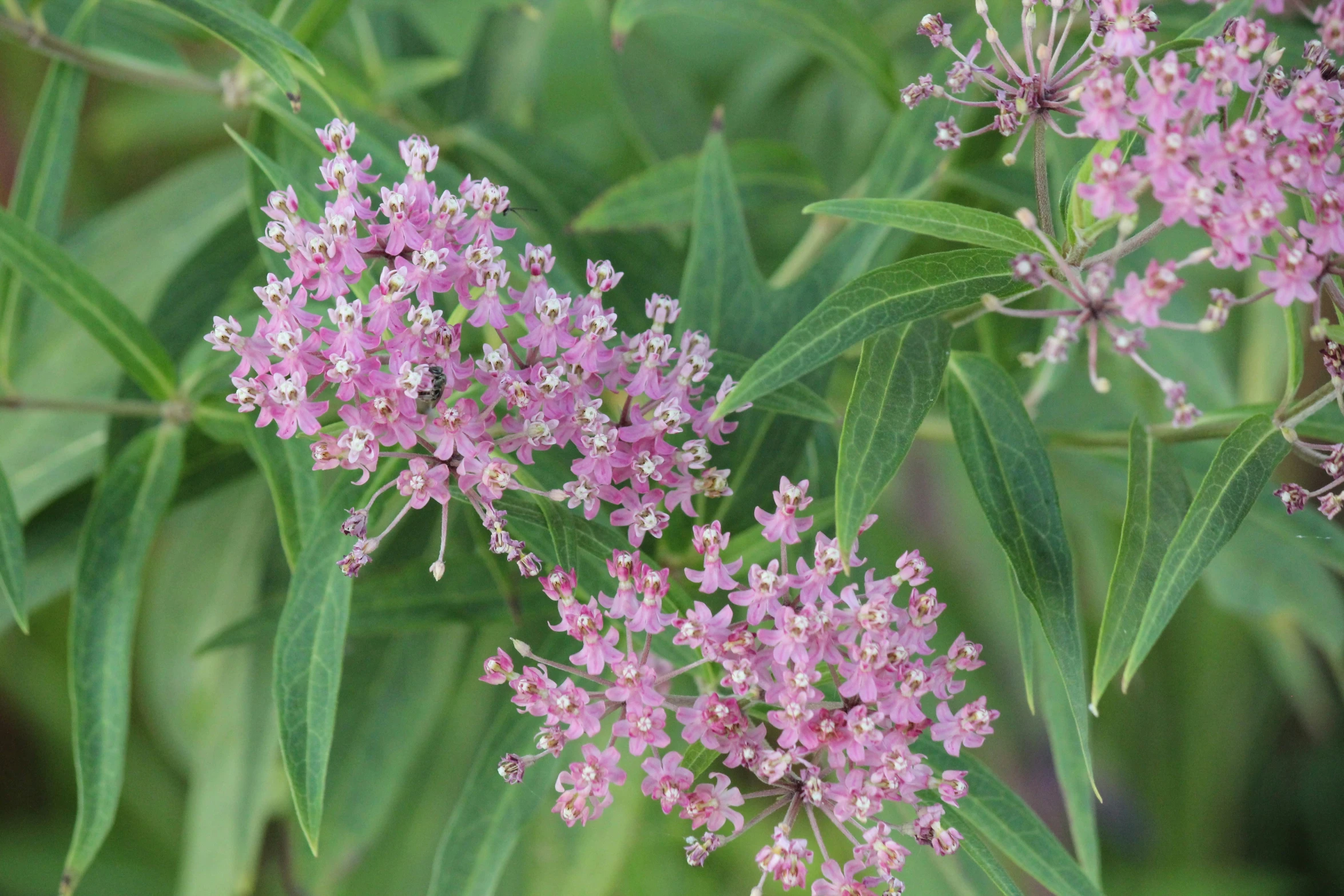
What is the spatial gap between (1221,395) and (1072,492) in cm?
34

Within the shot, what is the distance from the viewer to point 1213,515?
0.75 m

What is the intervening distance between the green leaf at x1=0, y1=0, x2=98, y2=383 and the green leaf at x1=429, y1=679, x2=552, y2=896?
701 millimetres

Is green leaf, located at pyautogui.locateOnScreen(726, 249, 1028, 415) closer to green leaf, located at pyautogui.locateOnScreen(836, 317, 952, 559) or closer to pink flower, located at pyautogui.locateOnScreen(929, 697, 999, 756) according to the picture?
green leaf, located at pyautogui.locateOnScreen(836, 317, 952, 559)

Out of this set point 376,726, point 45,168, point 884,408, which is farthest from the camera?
point 376,726

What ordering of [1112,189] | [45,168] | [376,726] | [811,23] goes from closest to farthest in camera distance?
1. [1112,189]
2. [45,168]
3. [811,23]
4. [376,726]

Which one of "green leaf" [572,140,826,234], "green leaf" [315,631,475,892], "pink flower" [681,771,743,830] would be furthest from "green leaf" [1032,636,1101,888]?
"green leaf" [315,631,475,892]

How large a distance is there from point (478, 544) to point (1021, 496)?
0.49m

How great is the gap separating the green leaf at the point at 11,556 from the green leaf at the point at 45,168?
30cm

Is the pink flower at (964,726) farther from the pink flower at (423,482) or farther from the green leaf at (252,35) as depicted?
the green leaf at (252,35)

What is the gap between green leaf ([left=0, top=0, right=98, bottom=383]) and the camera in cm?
116

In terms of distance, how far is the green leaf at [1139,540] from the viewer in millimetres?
766

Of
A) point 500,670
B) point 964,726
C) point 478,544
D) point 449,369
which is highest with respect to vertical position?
point 449,369

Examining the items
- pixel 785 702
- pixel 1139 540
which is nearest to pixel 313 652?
pixel 785 702

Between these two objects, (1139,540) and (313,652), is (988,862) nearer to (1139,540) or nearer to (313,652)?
(1139,540)
